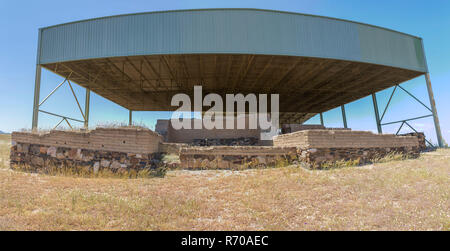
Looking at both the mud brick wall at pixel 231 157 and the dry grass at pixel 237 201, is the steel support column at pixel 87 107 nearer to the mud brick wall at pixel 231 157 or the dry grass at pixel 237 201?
the dry grass at pixel 237 201

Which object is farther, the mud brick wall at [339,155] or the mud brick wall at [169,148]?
the mud brick wall at [169,148]

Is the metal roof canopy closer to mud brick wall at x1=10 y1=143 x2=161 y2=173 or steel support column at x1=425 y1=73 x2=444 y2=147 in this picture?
steel support column at x1=425 y1=73 x2=444 y2=147

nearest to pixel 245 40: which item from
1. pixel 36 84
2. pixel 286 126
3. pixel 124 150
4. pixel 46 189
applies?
pixel 286 126

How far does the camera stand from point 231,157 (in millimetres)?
7770

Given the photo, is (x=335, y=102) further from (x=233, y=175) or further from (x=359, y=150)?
(x=233, y=175)

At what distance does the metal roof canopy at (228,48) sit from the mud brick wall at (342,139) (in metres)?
5.72

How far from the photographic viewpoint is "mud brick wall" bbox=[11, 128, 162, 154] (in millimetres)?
7129

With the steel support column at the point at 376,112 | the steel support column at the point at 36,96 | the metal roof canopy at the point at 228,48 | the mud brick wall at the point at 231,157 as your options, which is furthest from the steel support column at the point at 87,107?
the steel support column at the point at 376,112

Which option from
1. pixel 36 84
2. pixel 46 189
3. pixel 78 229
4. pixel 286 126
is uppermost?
pixel 36 84

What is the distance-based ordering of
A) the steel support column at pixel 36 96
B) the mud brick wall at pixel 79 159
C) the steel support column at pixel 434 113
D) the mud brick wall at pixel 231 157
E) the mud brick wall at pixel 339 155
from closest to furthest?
1. the mud brick wall at pixel 79 159
2. the mud brick wall at pixel 339 155
3. the mud brick wall at pixel 231 157
4. the steel support column at pixel 36 96
5. the steel support column at pixel 434 113

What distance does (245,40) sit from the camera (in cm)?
1160

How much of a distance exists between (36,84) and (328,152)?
53.4 feet
